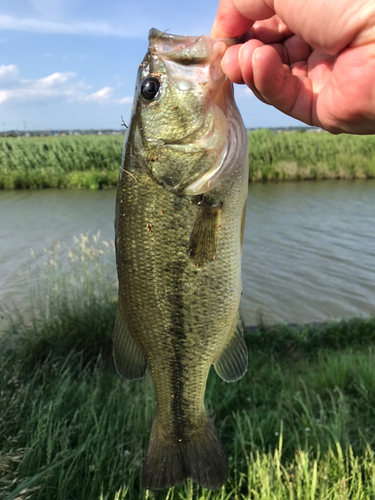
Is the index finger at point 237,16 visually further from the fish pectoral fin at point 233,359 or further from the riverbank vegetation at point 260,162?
the riverbank vegetation at point 260,162

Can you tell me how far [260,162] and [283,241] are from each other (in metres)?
9.44

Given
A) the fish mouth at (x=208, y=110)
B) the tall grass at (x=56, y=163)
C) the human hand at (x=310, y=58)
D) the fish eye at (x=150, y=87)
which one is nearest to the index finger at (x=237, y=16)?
the human hand at (x=310, y=58)

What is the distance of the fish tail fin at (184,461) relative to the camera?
176cm

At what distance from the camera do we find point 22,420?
10.3ft

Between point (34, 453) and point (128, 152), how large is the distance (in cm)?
235

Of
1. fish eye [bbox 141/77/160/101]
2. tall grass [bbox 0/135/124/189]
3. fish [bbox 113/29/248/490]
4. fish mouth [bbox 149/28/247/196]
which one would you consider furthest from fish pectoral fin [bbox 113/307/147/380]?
tall grass [bbox 0/135/124/189]

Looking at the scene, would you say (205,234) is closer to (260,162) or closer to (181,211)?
(181,211)

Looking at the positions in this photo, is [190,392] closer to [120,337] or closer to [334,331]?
[120,337]

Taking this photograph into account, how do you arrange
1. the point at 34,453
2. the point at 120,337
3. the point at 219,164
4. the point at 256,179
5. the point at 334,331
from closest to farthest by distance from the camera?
the point at 219,164
the point at 120,337
the point at 34,453
the point at 334,331
the point at 256,179

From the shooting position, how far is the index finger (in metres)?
1.56

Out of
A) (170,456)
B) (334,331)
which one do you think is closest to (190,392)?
(170,456)

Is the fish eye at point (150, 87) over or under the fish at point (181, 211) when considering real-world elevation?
over

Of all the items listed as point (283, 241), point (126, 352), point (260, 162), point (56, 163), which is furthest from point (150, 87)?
point (56, 163)

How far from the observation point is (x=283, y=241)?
421 inches
